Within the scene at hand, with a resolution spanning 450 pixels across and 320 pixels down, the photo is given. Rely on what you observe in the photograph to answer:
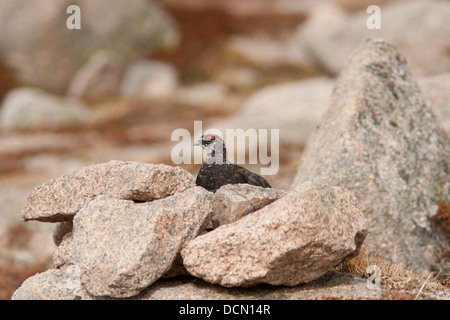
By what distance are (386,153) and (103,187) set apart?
4765 mm

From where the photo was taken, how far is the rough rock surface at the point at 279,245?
19.3ft

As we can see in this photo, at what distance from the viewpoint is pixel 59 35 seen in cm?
3059

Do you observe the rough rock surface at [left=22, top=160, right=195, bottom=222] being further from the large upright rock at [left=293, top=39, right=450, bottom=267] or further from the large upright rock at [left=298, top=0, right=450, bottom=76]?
the large upright rock at [left=298, top=0, right=450, bottom=76]

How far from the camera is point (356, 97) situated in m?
9.36

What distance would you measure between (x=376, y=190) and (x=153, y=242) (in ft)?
14.1

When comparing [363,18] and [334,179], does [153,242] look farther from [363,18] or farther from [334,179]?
[363,18]

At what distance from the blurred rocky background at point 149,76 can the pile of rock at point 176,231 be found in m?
8.13

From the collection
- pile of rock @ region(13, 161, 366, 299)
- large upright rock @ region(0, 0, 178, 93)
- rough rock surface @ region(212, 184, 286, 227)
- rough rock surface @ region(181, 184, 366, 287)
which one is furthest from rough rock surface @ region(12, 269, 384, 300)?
large upright rock @ region(0, 0, 178, 93)

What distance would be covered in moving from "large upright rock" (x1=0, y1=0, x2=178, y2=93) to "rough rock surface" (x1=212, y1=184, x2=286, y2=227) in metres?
26.1

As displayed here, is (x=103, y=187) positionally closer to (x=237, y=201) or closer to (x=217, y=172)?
(x=217, y=172)

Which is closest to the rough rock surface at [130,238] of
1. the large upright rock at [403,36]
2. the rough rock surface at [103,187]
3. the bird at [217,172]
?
the rough rock surface at [103,187]

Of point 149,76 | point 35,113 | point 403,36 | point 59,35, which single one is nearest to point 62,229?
point 403,36

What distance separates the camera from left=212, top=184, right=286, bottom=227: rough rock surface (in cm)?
658

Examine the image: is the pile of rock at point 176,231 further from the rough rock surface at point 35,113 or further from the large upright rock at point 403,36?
the rough rock surface at point 35,113
